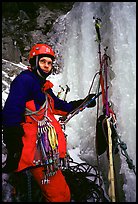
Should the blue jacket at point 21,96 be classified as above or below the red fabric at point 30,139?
above

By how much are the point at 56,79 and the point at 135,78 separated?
1.79 metres

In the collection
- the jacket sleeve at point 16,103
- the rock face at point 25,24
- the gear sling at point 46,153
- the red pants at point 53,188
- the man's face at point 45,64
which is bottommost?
the red pants at point 53,188

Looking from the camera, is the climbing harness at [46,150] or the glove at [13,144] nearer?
the glove at [13,144]

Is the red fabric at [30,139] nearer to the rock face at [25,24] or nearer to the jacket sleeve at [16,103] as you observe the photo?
the jacket sleeve at [16,103]

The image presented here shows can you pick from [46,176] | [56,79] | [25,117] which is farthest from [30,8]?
[46,176]

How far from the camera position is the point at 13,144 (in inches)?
70.6

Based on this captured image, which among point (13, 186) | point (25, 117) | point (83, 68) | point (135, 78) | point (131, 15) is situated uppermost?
point (131, 15)

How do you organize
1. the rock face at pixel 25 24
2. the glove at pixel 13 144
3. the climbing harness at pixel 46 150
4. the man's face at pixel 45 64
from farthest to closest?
the rock face at pixel 25 24 → the man's face at pixel 45 64 → the climbing harness at pixel 46 150 → the glove at pixel 13 144

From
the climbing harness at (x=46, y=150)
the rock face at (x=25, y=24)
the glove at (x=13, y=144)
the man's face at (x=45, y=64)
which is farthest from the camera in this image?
the rock face at (x=25, y=24)

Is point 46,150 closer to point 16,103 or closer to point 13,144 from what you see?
point 13,144

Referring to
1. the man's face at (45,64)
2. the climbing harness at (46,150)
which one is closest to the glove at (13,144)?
the climbing harness at (46,150)

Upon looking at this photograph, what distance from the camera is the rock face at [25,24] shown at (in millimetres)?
4875

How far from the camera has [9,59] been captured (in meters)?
4.75

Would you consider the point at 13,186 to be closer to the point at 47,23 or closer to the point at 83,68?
the point at 83,68
